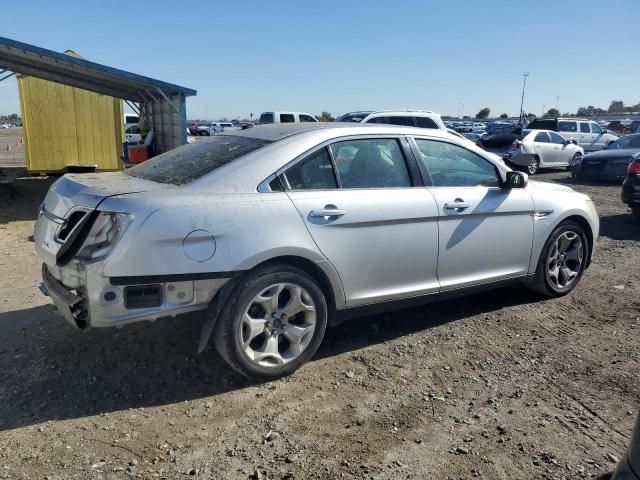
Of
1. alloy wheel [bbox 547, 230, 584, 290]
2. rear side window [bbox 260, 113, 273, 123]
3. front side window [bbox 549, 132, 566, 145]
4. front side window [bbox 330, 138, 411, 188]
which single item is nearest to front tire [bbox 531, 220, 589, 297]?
alloy wheel [bbox 547, 230, 584, 290]

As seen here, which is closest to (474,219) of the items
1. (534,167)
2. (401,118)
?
(401,118)

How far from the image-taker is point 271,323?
3.41 meters

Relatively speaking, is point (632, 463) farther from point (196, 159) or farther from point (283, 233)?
point (196, 159)

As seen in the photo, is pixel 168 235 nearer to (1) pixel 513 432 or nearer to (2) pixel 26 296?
(1) pixel 513 432

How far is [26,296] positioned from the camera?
199 inches

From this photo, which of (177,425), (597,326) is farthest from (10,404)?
(597,326)

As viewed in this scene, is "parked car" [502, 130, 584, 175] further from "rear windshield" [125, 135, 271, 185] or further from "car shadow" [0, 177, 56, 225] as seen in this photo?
"rear windshield" [125, 135, 271, 185]

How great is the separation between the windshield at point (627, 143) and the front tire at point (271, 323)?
13.5m

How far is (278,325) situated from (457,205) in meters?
1.74

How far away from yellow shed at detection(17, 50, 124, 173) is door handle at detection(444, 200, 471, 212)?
1311 centimetres

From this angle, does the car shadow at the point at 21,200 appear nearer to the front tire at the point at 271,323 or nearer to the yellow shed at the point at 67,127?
the yellow shed at the point at 67,127

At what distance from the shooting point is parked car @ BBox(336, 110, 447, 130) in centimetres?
1409

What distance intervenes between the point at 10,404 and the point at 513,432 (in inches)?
117

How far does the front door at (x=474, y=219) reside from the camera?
4.14m
